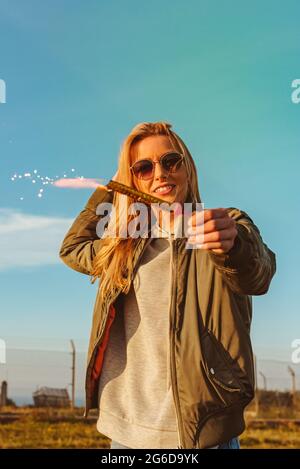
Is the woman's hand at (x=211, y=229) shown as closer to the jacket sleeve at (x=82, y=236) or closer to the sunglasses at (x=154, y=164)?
the sunglasses at (x=154, y=164)

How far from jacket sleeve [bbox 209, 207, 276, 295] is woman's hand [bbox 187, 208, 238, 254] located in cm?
28

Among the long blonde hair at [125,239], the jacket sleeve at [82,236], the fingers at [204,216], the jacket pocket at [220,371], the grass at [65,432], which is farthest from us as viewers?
the grass at [65,432]

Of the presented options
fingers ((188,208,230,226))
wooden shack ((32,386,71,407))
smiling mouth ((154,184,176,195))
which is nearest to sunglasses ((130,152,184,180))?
smiling mouth ((154,184,176,195))

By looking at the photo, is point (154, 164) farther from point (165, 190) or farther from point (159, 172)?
point (165, 190)

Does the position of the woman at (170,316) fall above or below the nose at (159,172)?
below

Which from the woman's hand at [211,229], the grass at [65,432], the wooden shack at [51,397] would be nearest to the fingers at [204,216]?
the woman's hand at [211,229]

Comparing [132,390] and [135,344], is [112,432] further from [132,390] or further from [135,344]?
[135,344]

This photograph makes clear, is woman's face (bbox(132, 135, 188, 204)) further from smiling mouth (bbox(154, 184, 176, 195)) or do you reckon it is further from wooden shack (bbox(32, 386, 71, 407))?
wooden shack (bbox(32, 386, 71, 407))

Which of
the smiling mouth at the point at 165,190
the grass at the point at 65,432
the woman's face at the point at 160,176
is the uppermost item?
the woman's face at the point at 160,176

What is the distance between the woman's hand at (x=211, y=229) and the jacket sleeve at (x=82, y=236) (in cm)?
171

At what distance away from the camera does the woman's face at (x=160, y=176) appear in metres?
3.93

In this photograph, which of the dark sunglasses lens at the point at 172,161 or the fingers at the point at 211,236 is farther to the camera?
the dark sunglasses lens at the point at 172,161

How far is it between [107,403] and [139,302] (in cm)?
69
